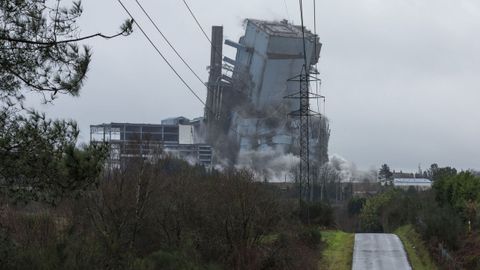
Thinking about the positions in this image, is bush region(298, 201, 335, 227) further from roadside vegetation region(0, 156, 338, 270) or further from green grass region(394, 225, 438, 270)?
roadside vegetation region(0, 156, 338, 270)

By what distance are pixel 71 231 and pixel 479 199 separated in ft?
94.8

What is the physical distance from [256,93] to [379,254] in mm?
99257

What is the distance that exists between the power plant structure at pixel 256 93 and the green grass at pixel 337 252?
73.2 metres

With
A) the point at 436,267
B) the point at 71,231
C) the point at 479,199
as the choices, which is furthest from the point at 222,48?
the point at 71,231

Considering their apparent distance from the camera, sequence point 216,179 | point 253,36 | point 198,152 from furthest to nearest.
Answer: point 253,36 → point 198,152 → point 216,179

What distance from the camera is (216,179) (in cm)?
2891

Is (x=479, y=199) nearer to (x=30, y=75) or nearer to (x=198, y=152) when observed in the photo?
(x=30, y=75)

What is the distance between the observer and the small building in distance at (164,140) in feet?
100.0

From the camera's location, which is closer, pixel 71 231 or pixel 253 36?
pixel 71 231

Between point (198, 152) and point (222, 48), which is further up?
point (222, 48)

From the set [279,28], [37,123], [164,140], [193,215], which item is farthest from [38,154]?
[279,28]

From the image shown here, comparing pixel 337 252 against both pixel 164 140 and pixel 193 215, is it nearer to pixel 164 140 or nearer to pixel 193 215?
pixel 193 215

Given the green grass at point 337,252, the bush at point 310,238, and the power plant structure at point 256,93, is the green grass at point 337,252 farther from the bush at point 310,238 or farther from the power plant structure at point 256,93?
the power plant structure at point 256,93

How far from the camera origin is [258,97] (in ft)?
442
